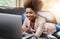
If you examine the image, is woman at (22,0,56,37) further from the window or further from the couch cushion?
the window

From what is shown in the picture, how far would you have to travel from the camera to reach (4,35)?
60 cm

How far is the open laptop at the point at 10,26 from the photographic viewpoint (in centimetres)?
60

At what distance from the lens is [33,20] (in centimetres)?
255

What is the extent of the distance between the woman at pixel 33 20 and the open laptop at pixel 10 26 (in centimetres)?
166

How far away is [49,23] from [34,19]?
0.40 m

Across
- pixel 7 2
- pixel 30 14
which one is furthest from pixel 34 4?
pixel 7 2

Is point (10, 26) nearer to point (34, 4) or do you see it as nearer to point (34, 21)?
point (34, 21)

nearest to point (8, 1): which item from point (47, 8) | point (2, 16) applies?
point (47, 8)

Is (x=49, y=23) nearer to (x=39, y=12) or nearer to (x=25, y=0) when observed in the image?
(x=39, y=12)

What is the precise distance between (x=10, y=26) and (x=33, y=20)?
1.95 m

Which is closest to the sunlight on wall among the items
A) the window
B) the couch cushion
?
the couch cushion

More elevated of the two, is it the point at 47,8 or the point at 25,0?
the point at 25,0

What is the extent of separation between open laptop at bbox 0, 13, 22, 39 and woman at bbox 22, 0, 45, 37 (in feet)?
5.45

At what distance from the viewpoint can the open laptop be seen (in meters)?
0.60
